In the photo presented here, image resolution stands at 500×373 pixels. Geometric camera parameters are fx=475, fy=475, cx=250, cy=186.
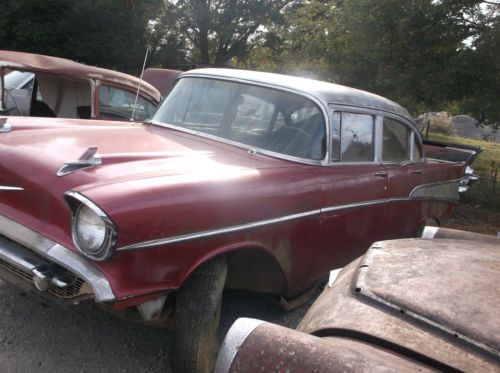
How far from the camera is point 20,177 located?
2479 millimetres

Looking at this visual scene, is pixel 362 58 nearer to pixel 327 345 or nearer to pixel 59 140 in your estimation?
pixel 59 140

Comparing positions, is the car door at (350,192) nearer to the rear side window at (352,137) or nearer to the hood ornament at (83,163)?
the rear side window at (352,137)

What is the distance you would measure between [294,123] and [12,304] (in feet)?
7.38

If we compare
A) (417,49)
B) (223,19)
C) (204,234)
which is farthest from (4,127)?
(223,19)

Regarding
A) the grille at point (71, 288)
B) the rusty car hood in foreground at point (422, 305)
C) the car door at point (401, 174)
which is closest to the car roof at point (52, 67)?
the car door at point (401, 174)

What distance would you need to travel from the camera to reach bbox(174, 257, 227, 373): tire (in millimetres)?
2416

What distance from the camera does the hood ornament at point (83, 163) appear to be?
239 cm

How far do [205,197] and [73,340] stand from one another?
1.27 metres

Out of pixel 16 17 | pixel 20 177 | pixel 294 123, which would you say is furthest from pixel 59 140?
pixel 16 17

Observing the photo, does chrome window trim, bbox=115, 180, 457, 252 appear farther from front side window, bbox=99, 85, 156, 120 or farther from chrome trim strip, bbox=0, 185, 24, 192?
front side window, bbox=99, 85, 156, 120

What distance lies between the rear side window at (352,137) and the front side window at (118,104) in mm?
3053

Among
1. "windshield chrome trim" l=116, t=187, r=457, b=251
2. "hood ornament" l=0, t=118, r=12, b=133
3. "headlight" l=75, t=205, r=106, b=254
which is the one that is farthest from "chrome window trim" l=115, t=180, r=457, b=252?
"hood ornament" l=0, t=118, r=12, b=133

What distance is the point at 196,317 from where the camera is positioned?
2410 mm

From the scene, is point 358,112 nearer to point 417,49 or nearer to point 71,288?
point 71,288
